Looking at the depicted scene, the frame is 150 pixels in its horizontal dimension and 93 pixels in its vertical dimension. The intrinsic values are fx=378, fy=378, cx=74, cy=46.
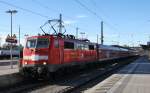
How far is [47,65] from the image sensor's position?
24.0 meters

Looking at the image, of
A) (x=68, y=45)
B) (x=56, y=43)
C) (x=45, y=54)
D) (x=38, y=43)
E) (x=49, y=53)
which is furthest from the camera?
(x=68, y=45)

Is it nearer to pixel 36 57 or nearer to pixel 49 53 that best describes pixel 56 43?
pixel 49 53

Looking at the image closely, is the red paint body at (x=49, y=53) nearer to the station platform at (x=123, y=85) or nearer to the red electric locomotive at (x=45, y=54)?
the red electric locomotive at (x=45, y=54)

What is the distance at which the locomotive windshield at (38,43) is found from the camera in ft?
81.9

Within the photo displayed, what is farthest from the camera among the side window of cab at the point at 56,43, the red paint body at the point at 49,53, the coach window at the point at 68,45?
the coach window at the point at 68,45

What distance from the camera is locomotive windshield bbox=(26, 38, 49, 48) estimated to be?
25.0 metres

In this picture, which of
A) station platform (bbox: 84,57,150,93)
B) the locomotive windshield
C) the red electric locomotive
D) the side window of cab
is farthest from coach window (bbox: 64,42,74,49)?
station platform (bbox: 84,57,150,93)

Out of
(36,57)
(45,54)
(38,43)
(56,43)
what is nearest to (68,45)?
(56,43)

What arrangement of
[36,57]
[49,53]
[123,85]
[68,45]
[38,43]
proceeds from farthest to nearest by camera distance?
1. [68,45]
2. [38,43]
3. [49,53]
4. [36,57]
5. [123,85]

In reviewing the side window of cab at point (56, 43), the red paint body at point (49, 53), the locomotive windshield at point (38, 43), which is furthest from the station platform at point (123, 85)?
the locomotive windshield at point (38, 43)

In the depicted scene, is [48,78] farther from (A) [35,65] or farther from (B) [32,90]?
(B) [32,90]

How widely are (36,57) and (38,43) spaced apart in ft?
4.32

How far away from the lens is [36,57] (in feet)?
79.6

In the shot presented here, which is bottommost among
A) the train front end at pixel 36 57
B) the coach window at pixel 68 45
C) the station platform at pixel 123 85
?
the station platform at pixel 123 85
